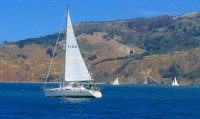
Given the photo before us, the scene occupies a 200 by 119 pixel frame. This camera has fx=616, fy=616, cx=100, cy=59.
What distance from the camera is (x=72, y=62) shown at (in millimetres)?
99438

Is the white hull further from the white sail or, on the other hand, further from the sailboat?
the white sail

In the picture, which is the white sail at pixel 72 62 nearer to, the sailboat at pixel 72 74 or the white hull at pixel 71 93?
the sailboat at pixel 72 74

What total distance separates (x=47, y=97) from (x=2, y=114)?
3575 cm

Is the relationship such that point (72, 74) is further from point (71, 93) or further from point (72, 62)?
point (71, 93)

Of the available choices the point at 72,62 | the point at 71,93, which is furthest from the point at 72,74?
the point at 71,93

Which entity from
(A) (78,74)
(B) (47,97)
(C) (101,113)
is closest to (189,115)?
(C) (101,113)

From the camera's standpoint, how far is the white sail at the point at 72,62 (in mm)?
98500

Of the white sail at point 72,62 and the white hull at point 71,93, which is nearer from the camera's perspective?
the white sail at point 72,62

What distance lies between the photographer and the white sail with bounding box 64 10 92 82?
323ft

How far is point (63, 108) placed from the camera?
80.3 meters

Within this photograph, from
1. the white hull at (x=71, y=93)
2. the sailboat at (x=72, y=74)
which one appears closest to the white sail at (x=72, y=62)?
the sailboat at (x=72, y=74)

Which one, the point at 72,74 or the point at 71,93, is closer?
the point at 72,74

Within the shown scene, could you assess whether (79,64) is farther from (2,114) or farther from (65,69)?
(2,114)

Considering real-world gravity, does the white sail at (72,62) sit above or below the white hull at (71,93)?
above
